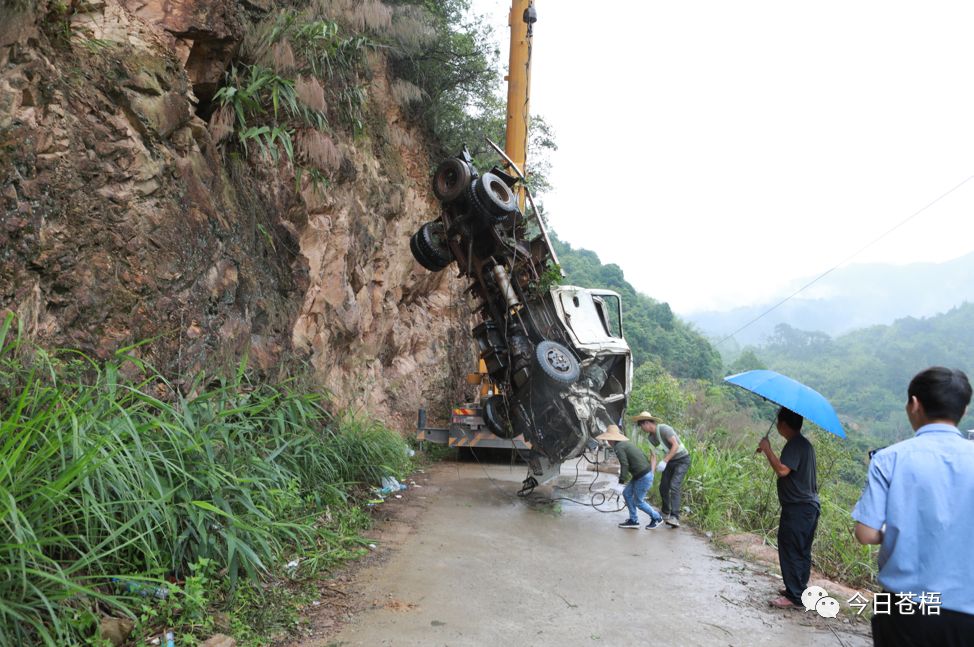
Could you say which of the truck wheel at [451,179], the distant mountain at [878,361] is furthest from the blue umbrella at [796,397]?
the distant mountain at [878,361]

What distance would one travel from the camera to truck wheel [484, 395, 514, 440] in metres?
9.72

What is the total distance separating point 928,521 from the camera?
239 centimetres

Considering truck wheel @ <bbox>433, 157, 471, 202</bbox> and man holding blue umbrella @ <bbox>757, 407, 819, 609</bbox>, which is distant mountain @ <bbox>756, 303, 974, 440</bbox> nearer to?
truck wheel @ <bbox>433, 157, 471, 202</bbox>

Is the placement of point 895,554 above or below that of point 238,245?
below

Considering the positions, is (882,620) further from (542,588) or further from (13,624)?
(13,624)

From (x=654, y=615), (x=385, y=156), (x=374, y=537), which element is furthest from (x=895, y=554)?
(x=385, y=156)

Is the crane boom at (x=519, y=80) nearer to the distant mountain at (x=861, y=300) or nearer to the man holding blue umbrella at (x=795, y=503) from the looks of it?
the man holding blue umbrella at (x=795, y=503)

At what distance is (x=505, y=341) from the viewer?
9.33 meters

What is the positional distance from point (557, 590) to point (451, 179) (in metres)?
5.75

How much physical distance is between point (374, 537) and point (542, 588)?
179 cm

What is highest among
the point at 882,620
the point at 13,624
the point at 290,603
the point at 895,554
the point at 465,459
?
the point at 895,554

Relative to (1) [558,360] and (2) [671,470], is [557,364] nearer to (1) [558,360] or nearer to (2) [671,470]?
(1) [558,360]

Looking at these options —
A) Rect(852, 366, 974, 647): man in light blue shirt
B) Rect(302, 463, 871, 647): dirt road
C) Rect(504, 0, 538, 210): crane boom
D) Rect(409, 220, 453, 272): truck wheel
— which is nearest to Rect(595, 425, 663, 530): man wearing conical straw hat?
Rect(302, 463, 871, 647): dirt road

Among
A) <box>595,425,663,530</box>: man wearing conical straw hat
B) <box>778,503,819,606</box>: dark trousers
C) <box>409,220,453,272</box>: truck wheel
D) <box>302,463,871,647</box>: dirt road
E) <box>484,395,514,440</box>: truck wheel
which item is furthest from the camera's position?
<box>484,395,514,440</box>: truck wheel
